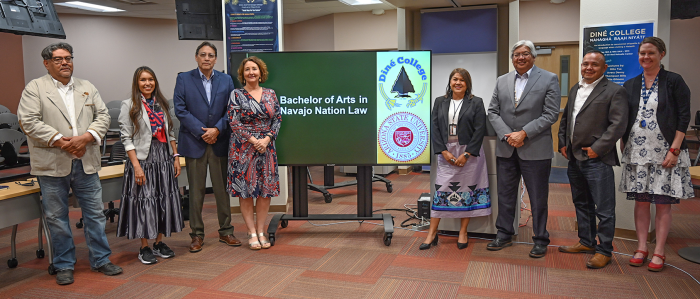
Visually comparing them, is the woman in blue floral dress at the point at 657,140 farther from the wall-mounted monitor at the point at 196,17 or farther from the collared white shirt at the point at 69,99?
the wall-mounted monitor at the point at 196,17

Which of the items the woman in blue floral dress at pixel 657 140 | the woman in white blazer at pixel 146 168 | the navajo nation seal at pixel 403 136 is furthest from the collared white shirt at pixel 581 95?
the woman in white blazer at pixel 146 168

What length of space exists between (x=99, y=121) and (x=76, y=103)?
0.60 feet

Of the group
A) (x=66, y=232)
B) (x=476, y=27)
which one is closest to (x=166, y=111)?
(x=66, y=232)

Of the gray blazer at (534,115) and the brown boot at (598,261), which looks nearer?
the brown boot at (598,261)

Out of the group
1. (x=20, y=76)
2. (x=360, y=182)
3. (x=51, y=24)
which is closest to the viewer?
(x=360, y=182)

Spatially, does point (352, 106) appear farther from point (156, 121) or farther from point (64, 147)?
point (64, 147)

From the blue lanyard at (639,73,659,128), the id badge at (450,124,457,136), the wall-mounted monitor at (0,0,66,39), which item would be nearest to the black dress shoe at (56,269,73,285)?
the wall-mounted monitor at (0,0,66,39)

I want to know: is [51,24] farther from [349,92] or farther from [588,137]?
[588,137]

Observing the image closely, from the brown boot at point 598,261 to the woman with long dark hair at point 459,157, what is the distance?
814mm

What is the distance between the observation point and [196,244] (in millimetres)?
3766

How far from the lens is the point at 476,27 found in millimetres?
5414

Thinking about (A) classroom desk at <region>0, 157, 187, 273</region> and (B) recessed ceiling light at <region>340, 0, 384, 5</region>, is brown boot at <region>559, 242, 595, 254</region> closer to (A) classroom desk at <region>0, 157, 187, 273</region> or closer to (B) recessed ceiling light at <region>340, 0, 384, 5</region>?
(A) classroom desk at <region>0, 157, 187, 273</region>

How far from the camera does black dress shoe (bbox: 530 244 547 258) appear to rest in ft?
11.3

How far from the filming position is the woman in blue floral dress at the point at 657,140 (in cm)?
303
